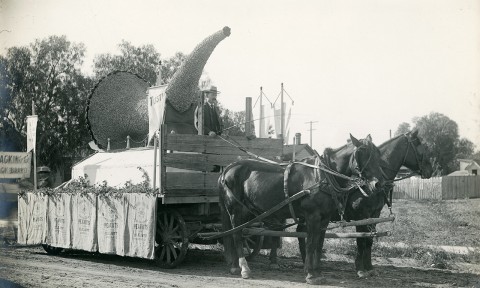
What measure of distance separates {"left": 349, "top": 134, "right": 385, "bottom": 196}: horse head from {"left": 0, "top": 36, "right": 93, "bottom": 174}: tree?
19537 millimetres

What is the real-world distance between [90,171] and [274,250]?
499 centimetres

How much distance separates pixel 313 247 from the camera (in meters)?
8.49

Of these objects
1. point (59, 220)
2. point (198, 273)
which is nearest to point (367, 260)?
point (198, 273)

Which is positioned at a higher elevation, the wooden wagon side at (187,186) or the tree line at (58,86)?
the tree line at (58,86)

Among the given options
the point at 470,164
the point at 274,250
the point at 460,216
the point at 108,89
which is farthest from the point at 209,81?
the point at 470,164

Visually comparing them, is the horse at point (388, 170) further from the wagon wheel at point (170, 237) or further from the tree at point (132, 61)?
the tree at point (132, 61)

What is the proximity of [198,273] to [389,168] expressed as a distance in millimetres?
3923

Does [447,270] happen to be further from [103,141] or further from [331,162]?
[103,141]

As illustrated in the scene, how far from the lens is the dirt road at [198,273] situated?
849cm

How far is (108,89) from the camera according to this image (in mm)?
13625

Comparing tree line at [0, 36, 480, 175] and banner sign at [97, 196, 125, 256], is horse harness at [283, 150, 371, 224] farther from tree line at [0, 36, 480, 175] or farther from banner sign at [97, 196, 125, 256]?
tree line at [0, 36, 480, 175]

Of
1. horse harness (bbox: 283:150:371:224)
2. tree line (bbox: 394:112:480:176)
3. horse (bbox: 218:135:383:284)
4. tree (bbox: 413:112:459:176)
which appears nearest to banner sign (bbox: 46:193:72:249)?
horse (bbox: 218:135:383:284)

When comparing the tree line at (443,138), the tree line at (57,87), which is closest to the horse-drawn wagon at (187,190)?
the tree line at (57,87)

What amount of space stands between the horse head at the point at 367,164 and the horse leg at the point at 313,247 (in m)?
0.96
